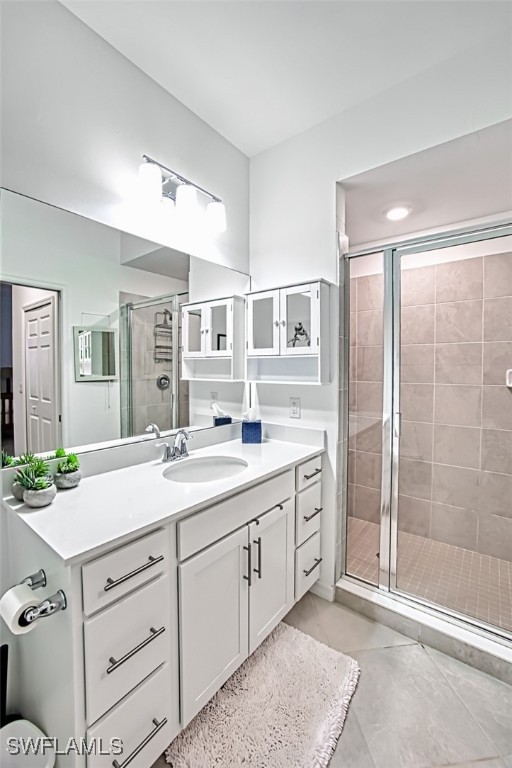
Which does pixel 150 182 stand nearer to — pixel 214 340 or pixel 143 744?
pixel 214 340

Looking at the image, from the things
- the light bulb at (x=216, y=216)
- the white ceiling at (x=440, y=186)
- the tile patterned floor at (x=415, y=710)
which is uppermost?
the white ceiling at (x=440, y=186)

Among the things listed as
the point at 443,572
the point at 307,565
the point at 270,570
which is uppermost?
the point at 270,570

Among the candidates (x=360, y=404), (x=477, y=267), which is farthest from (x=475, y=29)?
(x=360, y=404)

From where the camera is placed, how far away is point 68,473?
4.13 feet

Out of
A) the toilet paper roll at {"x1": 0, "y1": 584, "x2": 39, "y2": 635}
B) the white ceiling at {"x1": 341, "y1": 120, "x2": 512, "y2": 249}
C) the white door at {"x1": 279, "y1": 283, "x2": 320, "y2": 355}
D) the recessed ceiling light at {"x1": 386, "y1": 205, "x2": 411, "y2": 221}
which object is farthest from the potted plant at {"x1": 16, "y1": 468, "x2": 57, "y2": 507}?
the recessed ceiling light at {"x1": 386, "y1": 205, "x2": 411, "y2": 221}

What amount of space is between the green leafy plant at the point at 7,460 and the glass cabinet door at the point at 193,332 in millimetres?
903

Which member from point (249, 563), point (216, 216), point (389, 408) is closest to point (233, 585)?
point (249, 563)

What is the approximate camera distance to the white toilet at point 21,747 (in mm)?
953

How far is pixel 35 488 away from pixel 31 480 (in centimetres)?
4

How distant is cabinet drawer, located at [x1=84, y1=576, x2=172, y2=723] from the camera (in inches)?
33.9

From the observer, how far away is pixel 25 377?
1.24m

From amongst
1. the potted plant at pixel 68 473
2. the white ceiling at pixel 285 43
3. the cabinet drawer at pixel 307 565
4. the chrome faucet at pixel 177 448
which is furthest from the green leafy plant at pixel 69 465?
the white ceiling at pixel 285 43

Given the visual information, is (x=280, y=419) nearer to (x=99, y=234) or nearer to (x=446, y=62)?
(x=99, y=234)

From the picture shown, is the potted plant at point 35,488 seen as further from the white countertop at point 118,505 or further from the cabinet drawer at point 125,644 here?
the cabinet drawer at point 125,644
